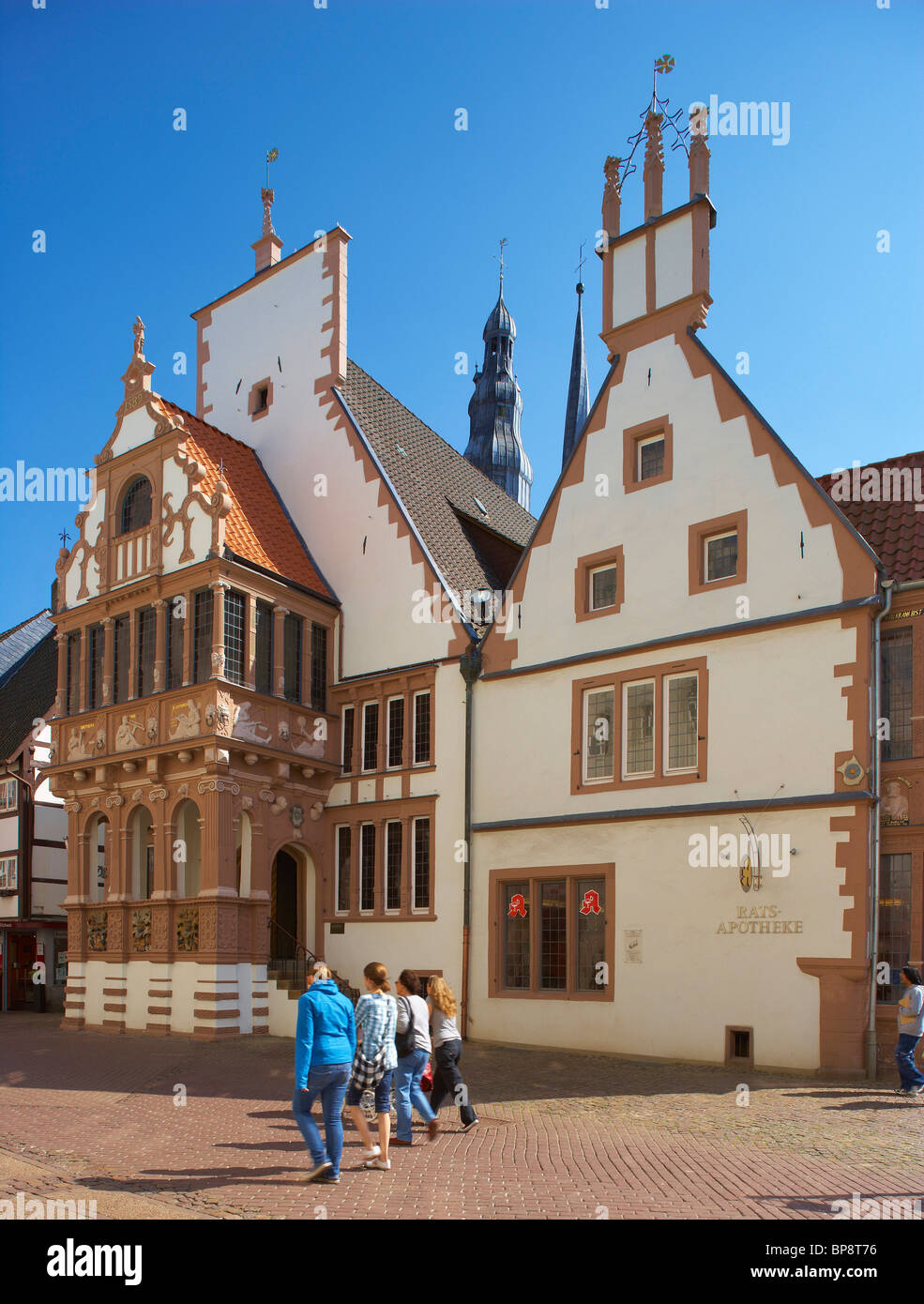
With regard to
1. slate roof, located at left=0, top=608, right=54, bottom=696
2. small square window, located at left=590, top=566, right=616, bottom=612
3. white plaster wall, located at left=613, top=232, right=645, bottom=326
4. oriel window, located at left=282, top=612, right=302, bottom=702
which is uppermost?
white plaster wall, located at left=613, top=232, right=645, bottom=326

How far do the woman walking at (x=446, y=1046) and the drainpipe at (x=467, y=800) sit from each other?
1005cm

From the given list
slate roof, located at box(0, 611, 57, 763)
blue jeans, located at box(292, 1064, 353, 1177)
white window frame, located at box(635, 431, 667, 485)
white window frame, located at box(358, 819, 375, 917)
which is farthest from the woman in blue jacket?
slate roof, located at box(0, 611, 57, 763)

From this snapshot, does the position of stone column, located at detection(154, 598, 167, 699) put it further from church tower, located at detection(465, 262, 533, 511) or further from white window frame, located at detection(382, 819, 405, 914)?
church tower, located at detection(465, 262, 533, 511)

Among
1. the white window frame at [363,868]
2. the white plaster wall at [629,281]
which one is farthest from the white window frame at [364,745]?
the white plaster wall at [629,281]

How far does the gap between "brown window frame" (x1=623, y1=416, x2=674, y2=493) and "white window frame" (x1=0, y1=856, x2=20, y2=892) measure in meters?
24.6

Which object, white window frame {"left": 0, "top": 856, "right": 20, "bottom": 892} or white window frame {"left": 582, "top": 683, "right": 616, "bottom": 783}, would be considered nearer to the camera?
white window frame {"left": 582, "top": 683, "right": 616, "bottom": 783}

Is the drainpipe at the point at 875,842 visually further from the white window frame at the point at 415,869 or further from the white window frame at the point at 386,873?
the white window frame at the point at 386,873

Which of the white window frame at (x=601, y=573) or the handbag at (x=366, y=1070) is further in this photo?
the white window frame at (x=601, y=573)

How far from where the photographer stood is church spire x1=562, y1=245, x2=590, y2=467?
74.5m

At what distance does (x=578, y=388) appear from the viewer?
75188 millimetres

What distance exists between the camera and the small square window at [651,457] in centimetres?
2190

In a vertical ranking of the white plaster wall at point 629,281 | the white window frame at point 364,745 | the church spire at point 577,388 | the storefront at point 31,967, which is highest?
the church spire at point 577,388

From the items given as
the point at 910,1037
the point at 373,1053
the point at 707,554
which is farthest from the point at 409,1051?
the point at 707,554
